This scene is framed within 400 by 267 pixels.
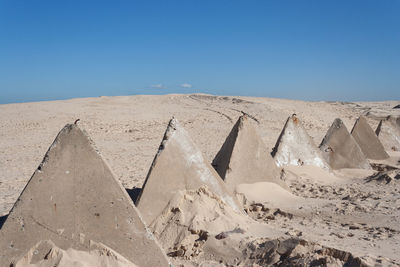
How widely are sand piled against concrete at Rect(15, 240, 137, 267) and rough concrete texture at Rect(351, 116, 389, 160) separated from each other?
7.18 m

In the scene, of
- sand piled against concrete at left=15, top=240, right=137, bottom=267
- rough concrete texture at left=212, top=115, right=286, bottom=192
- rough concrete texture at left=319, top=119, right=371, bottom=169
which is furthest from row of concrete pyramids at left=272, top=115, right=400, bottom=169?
sand piled against concrete at left=15, top=240, right=137, bottom=267

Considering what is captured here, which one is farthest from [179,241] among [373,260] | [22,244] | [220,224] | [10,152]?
[10,152]

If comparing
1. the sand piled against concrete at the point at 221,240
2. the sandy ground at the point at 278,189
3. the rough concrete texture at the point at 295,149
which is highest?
the rough concrete texture at the point at 295,149

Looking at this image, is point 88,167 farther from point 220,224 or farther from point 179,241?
point 220,224

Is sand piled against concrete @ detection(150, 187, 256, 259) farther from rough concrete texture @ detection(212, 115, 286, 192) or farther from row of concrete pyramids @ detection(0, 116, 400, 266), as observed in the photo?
rough concrete texture @ detection(212, 115, 286, 192)

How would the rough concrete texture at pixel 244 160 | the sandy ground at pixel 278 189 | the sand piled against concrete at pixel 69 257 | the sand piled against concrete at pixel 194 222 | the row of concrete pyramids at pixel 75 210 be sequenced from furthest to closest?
1. the rough concrete texture at pixel 244 160
2. the sandy ground at pixel 278 189
3. the sand piled against concrete at pixel 194 222
4. the row of concrete pyramids at pixel 75 210
5. the sand piled against concrete at pixel 69 257

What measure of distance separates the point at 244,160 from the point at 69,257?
118 inches

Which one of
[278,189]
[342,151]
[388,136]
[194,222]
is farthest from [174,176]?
[388,136]

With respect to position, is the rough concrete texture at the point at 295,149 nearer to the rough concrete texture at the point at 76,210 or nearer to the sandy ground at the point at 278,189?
the sandy ground at the point at 278,189

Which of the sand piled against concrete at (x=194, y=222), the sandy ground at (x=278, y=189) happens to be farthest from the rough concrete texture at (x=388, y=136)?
the sand piled against concrete at (x=194, y=222)

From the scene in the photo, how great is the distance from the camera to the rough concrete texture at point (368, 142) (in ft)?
28.8

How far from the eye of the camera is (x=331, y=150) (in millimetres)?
7680

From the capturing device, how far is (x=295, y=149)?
707 centimetres

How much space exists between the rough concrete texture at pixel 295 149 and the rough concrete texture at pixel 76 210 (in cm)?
420
